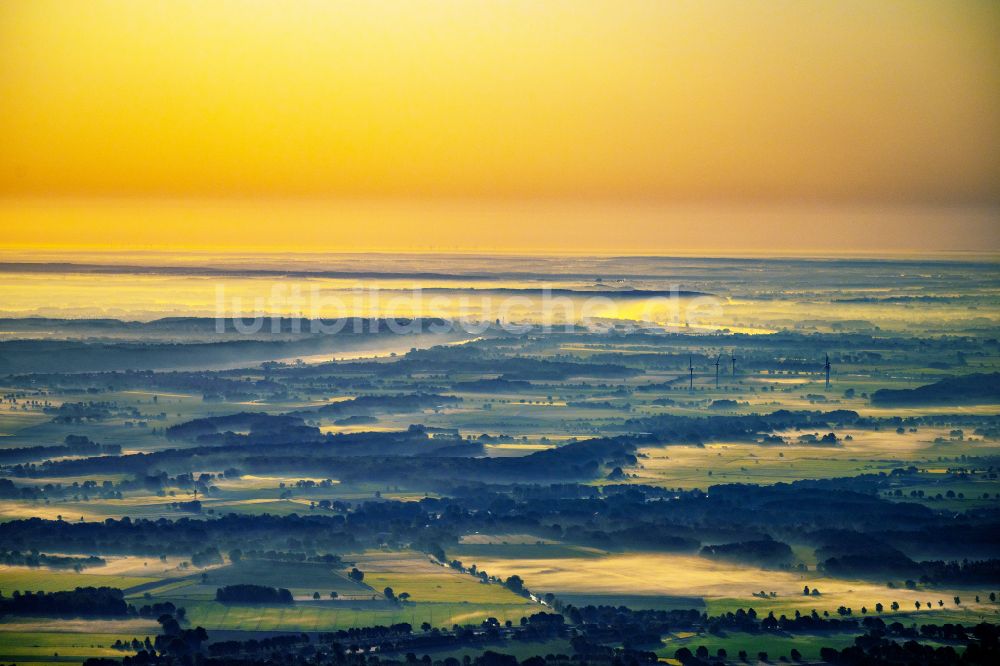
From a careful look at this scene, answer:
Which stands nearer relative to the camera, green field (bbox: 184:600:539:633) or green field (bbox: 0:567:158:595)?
green field (bbox: 184:600:539:633)

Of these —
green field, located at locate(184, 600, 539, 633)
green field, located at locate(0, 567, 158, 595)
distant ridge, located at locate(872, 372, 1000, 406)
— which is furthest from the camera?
distant ridge, located at locate(872, 372, 1000, 406)

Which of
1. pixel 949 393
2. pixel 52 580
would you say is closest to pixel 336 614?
pixel 52 580

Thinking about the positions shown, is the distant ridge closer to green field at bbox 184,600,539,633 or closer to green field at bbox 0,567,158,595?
green field at bbox 184,600,539,633

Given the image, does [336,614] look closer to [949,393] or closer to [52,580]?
[52,580]

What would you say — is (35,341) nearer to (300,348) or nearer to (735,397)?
(300,348)

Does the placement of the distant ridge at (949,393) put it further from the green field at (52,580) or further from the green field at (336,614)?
the green field at (52,580)

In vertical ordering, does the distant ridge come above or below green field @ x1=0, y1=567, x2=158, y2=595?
above

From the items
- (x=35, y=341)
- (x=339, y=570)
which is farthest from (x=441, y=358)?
(x=339, y=570)

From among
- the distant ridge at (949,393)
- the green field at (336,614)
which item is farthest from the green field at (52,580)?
the distant ridge at (949,393)

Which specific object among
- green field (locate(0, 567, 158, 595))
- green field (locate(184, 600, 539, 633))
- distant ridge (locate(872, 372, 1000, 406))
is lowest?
green field (locate(184, 600, 539, 633))

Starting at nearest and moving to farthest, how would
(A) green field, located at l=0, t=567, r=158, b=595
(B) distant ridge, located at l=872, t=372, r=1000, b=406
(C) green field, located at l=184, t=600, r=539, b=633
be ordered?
1. (C) green field, located at l=184, t=600, r=539, b=633
2. (A) green field, located at l=0, t=567, r=158, b=595
3. (B) distant ridge, located at l=872, t=372, r=1000, b=406

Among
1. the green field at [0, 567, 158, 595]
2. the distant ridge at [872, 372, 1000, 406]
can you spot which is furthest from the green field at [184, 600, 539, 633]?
the distant ridge at [872, 372, 1000, 406]
